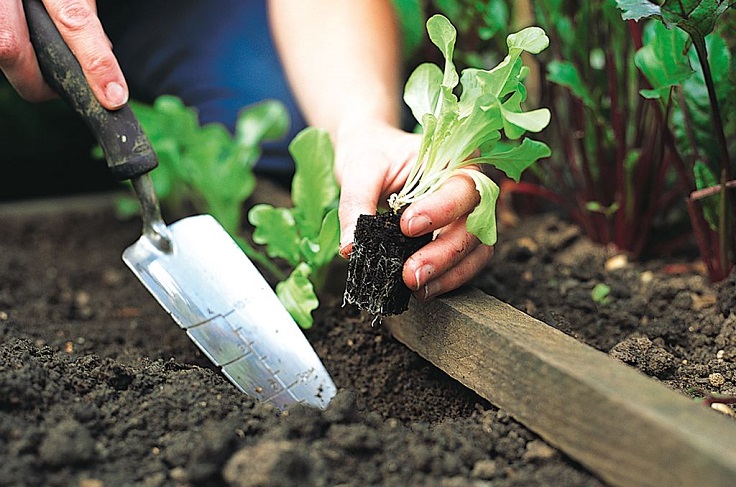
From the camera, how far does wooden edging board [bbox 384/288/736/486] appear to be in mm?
748

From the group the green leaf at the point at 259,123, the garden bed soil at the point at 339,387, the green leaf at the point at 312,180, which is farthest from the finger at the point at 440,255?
the green leaf at the point at 259,123

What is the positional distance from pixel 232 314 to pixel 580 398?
54cm

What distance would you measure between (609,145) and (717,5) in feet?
1.93

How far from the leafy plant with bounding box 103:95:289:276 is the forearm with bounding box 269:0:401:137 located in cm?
17

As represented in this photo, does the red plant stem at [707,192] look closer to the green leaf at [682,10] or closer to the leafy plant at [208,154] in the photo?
the green leaf at [682,10]

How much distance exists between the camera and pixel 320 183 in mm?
1320

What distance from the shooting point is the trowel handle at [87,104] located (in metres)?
1.20

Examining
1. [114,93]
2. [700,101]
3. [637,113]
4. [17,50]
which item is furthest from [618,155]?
[17,50]

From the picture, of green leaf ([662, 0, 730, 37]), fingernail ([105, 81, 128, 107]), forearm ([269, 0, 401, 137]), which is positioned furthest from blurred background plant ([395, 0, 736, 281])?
fingernail ([105, 81, 128, 107])

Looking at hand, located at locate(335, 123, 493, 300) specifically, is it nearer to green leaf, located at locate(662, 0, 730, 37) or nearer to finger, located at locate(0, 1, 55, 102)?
green leaf, located at locate(662, 0, 730, 37)

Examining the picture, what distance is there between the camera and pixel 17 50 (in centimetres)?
119

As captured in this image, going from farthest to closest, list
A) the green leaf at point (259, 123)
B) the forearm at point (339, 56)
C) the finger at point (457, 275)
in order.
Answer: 1. the green leaf at point (259, 123)
2. the forearm at point (339, 56)
3. the finger at point (457, 275)

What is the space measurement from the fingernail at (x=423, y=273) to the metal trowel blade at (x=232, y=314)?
0.20 metres

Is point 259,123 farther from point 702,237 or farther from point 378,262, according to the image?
point 702,237
